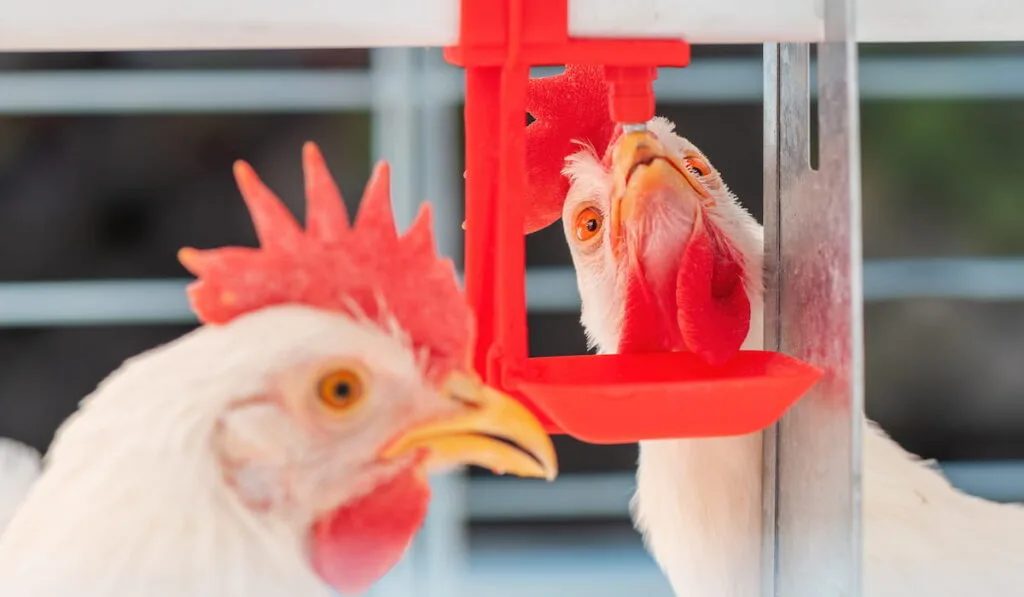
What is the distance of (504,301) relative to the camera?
68 centimetres

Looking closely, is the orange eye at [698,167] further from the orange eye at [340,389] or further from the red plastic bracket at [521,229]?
the orange eye at [340,389]

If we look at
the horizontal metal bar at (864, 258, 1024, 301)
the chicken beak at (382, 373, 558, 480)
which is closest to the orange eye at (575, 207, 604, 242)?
the chicken beak at (382, 373, 558, 480)

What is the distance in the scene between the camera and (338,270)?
2.29ft

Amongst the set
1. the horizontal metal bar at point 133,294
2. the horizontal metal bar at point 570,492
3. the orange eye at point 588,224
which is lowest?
the horizontal metal bar at point 570,492

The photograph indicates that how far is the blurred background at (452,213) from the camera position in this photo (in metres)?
1.37

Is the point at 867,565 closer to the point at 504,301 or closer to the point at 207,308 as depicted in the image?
the point at 504,301

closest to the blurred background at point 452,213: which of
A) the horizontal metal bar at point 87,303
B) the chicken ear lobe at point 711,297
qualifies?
the horizontal metal bar at point 87,303

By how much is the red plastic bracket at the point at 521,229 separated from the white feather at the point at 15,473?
520 mm

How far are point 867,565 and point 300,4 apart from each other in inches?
27.7

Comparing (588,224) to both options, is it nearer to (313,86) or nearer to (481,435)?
(481,435)

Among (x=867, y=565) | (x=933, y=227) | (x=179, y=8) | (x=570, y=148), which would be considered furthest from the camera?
(x=933, y=227)

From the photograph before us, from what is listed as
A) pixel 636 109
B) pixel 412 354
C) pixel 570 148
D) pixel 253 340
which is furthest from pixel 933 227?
pixel 253 340

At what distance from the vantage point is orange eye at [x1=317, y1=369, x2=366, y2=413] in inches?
26.9

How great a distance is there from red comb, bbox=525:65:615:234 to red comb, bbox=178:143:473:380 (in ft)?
0.99
